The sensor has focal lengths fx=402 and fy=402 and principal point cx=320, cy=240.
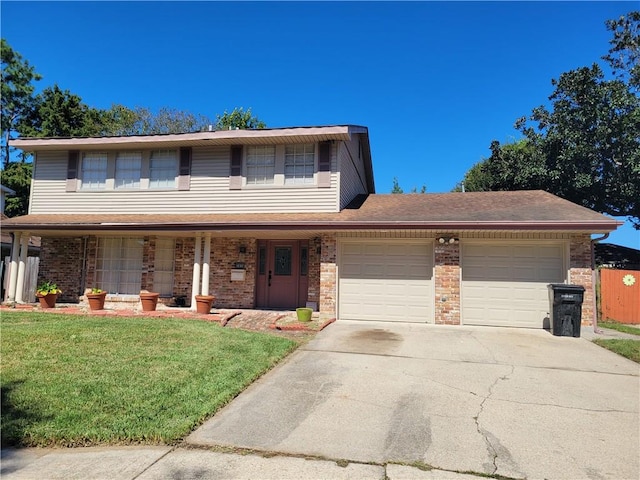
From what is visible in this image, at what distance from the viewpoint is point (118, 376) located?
17.2ft

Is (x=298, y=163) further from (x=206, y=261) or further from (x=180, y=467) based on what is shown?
(x=180, y=467)

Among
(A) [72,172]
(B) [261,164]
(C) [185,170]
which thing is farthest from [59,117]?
(B) [261,164]

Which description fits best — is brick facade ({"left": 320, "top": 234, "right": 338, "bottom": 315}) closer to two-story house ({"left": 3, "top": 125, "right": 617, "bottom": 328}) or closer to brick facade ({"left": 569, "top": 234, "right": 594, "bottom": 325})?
two-story house ({"left": 3, "top": 125, "right": 617, "bottom": 328})

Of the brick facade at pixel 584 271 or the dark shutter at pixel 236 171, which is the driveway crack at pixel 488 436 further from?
the dark shutter at pixel 236 171

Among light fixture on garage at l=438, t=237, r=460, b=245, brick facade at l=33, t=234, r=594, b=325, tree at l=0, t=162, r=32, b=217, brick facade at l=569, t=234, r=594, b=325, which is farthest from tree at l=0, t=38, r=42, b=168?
brick facade at l=569, t=234, r=594, b=325

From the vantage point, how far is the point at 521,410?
449cm

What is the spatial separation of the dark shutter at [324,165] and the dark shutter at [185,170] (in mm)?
4161

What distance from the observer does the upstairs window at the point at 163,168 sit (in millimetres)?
12836

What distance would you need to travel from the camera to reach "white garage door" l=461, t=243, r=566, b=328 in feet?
32.7

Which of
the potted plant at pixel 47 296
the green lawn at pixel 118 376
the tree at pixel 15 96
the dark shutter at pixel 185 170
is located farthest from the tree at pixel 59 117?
the green lawn at pixel 118 376

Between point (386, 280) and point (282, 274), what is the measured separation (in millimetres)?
3247

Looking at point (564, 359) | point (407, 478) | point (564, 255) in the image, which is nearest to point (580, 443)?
point (407, 478)

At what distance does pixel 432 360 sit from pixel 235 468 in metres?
4.31

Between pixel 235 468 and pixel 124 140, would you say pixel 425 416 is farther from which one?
pixel 124 140
